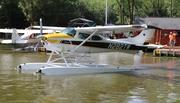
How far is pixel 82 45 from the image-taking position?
14.0 m

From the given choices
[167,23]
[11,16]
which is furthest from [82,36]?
[11,16]

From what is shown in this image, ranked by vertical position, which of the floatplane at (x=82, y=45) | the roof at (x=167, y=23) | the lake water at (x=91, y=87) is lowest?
the lake water at (x=91, y=87)

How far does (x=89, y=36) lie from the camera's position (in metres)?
13.9

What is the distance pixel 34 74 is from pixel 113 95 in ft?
14.8

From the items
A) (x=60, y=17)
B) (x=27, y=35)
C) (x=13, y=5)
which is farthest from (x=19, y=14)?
(x=27, y=35)

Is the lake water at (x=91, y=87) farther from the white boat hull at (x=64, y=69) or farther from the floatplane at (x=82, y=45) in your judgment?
the floatplane at (x=82, y=45)

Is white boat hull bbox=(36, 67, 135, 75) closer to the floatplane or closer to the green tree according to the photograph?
the floatplane

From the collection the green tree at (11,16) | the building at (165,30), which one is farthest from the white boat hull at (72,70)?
the green tree at (11,16)

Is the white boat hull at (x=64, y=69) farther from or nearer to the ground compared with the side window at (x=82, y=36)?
nearer to the ground

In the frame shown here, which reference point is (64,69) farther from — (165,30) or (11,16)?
(11,16)

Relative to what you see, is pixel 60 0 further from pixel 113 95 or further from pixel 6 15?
pixel 113 95

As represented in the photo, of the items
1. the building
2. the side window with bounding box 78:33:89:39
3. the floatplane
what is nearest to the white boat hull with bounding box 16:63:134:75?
the floatplane

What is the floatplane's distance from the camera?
1296 cm

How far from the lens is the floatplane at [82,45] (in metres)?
13.0
